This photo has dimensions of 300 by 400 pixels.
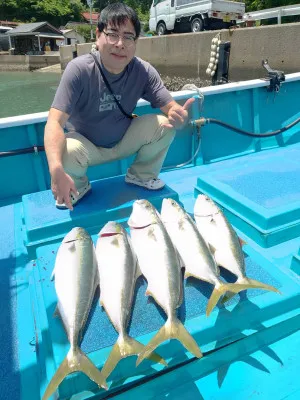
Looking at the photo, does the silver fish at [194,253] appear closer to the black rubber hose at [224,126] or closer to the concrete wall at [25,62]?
the black rubber hose at [224,126]

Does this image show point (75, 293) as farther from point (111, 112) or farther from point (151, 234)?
point (111, 112)

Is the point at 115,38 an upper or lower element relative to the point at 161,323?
upper

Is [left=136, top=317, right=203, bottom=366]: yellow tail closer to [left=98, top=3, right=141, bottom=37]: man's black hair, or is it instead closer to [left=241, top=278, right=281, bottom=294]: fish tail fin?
[left=241, top=278, right=281, bottom=294]: fish tail fin

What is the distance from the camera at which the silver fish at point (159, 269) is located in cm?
155

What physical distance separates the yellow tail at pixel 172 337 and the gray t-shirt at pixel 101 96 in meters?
1.89

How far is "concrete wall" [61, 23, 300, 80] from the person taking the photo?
11695mm

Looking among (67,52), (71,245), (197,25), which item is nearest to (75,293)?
(71,245)

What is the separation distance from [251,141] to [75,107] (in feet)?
9.52

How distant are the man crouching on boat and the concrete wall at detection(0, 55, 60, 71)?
44.4 m

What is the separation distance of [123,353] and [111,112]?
2.23 meters

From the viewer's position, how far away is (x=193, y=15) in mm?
19641

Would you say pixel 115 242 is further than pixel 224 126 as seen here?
No

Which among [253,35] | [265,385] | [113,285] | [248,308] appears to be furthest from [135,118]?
[253,35]

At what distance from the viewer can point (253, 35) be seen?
13141mm
